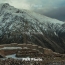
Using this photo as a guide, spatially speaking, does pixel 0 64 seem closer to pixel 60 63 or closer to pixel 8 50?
pixel 60 63

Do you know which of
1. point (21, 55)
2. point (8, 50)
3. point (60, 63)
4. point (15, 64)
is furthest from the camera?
point (8, 50)

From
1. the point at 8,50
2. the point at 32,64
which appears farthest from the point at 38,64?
the point at 8,50

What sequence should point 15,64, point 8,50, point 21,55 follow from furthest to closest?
point 8,50, point 21,55, point 15,64

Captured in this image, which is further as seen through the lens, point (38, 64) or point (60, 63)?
point (60, 63)

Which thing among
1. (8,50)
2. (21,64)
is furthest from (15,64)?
(8,50)

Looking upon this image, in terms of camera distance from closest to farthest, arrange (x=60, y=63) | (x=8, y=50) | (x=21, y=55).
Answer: (x=60, y=63) < (x=21, y=55) < (x=8, y=50)

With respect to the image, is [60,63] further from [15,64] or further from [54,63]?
[15,64]

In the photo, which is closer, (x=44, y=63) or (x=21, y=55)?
(x=44, y=63)

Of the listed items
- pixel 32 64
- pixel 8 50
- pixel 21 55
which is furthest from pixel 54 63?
pixel 8 50
